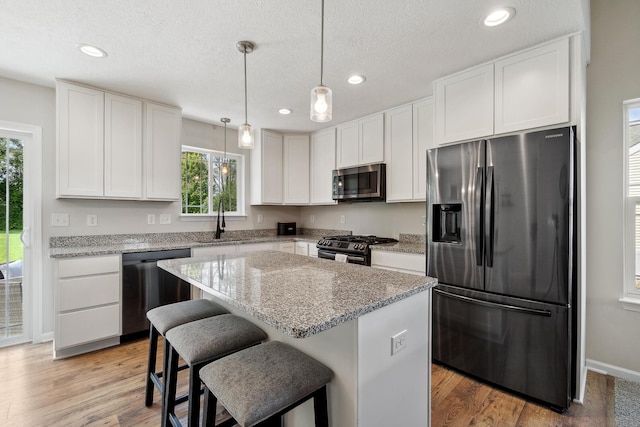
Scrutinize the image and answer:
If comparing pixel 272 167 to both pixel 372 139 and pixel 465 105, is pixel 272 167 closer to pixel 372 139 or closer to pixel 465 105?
pixel 372 139

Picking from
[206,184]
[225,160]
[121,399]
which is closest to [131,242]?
[206,184]

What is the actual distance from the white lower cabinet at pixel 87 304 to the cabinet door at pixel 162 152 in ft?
2.92

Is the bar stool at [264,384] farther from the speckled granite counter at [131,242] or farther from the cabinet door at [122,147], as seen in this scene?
the cabinet door at [122,147]

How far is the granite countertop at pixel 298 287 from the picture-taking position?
3.06ft

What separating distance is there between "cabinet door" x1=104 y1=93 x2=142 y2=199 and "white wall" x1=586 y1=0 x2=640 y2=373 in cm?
412

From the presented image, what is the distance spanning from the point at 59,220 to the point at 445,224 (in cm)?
360

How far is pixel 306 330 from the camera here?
83 cm

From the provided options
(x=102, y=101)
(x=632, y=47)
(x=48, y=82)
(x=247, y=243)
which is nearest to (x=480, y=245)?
(x=632, y=47)

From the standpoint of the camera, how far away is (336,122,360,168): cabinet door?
3725 mm

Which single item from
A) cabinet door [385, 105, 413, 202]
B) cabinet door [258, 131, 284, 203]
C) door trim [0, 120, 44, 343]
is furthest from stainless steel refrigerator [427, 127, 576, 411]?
door trim [0, 120, 44, 343]

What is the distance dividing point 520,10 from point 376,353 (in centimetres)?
203

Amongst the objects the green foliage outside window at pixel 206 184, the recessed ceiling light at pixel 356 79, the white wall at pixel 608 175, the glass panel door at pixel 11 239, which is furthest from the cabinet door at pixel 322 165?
the glass panel door at pixel 11 239

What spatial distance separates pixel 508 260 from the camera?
201 cm

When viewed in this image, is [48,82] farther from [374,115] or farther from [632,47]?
[632,47]
